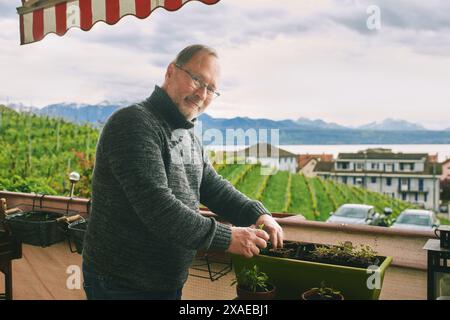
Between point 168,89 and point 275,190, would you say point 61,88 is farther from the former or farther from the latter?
point 168,89

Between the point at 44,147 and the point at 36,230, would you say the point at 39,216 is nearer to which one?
the point at 36,230

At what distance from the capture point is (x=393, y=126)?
3.36 m

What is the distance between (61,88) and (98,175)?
2.96m

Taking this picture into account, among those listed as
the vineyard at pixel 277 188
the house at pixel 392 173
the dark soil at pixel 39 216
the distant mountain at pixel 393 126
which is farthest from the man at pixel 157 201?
the house at pixel 392 173

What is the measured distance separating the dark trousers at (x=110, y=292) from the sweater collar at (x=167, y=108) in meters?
0.51

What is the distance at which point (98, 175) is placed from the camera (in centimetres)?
125

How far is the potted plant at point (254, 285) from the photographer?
55.8 inches

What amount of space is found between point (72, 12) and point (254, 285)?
5.87 feet

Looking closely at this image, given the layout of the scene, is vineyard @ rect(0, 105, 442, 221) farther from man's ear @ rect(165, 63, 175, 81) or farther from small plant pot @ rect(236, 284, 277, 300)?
man's ear @ rect(165, 63, 175, 81)

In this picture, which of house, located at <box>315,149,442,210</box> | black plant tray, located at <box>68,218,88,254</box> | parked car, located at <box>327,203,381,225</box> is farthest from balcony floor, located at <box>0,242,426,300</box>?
parked car, located at <box>327,203,381,225</box>

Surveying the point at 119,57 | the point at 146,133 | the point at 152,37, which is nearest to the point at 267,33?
the point at 152,37

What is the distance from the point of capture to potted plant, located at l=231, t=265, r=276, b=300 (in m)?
1.42

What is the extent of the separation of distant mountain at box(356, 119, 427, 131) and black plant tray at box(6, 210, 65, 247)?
7.79ft

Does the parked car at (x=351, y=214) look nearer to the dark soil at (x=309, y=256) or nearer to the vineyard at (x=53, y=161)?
the vineyard at (x=53, y=161)
